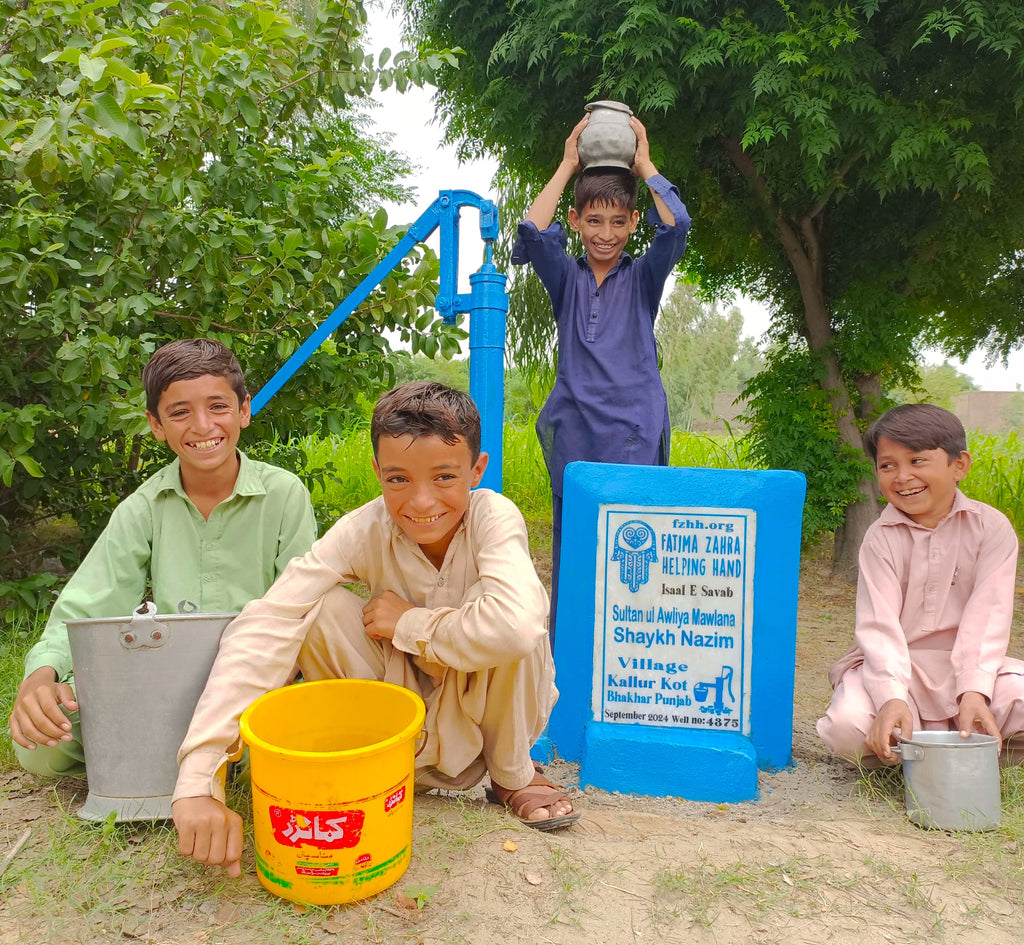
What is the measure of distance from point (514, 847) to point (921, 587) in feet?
4.58

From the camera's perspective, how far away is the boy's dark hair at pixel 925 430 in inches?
91.6

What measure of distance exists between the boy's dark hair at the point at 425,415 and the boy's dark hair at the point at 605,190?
118cm

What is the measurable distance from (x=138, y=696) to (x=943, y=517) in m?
2.17

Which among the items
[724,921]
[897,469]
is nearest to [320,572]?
[724,921]

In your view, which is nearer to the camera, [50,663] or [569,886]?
[569,886]

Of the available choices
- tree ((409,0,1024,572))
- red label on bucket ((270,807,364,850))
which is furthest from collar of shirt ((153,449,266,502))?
tree ((409,0,1024,572))

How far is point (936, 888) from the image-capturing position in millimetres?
1704

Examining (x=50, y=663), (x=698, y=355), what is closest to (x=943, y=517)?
(x=50, y=663)

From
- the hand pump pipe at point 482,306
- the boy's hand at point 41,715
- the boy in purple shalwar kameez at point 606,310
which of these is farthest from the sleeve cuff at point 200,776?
the boy in purple shalwar kameez at point 606,310

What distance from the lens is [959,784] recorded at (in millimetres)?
1986

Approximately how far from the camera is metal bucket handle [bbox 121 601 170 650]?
1.74 metres

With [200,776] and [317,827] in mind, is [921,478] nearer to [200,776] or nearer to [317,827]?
[317,827]

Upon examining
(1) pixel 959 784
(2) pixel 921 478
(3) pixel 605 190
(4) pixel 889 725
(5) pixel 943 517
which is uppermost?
(3) pixel 605 190

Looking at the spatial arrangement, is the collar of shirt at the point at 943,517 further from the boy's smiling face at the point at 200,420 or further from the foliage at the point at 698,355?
the foliage at the point at 698,355
